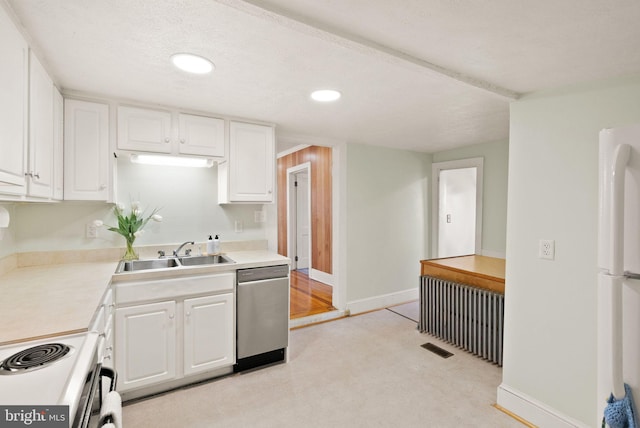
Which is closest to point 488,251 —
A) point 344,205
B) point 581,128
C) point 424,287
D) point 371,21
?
point 424,287

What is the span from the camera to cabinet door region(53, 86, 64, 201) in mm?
1934

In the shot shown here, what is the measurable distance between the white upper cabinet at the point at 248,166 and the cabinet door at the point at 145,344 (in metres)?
1.08

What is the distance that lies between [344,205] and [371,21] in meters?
2.64

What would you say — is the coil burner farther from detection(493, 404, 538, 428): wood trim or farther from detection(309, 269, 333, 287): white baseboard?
detection(309, 269, 333, 287): white baseboard

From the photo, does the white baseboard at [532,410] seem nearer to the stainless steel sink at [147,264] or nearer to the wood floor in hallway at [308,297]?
the wood floor in hallway at [308,297]

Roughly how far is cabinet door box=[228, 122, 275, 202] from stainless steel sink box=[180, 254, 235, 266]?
530 mm

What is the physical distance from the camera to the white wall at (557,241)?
1745 mm

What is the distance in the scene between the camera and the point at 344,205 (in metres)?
3.85

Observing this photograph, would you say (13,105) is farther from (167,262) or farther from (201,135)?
(167,262)

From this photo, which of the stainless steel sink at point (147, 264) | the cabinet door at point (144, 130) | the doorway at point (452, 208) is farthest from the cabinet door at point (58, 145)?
the doorway at point (452, 208)

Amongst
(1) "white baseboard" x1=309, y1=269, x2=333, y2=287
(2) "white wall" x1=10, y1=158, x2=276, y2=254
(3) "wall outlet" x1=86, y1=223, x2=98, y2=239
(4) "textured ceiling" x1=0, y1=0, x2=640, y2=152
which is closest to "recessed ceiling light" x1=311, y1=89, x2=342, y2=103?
(4) "textured ceiling" x1=0, y1=0, x2=640, y2=152

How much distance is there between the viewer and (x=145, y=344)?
6.97 ft

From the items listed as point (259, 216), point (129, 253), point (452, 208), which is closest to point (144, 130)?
point (129, 253)
